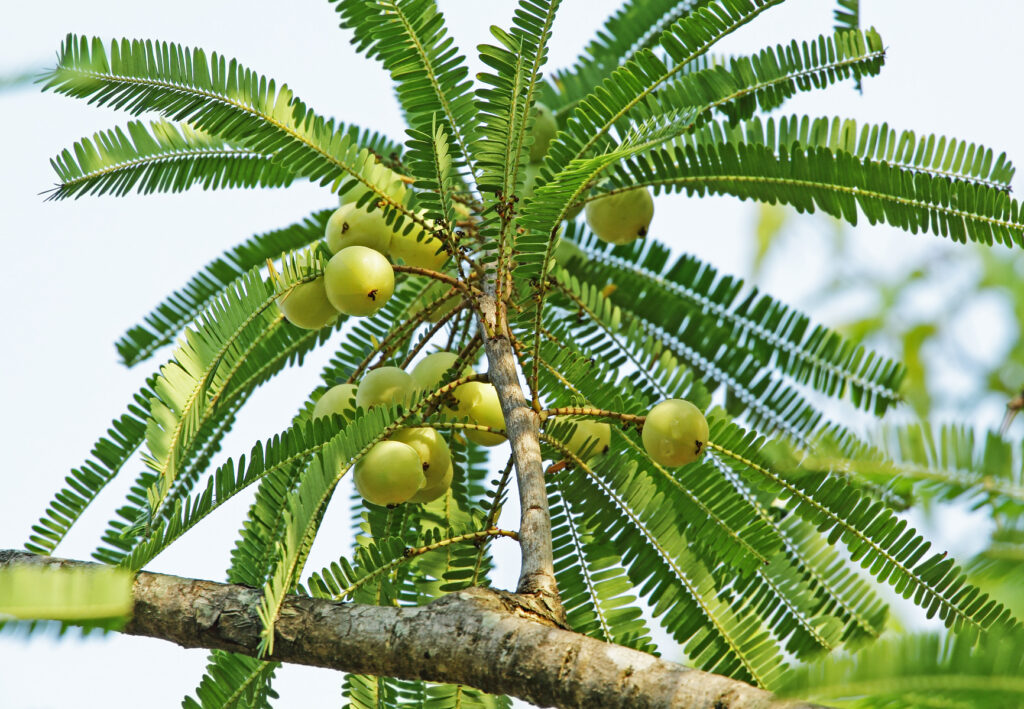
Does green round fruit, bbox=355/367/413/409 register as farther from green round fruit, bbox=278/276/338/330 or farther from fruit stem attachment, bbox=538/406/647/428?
fruit stem attachment, bbox=538/406/647/428

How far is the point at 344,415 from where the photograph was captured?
5.84ft

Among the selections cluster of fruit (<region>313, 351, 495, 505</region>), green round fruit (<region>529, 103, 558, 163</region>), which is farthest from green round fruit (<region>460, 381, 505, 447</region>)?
green round fruit (<region>529, 103, 558, 163</region>)

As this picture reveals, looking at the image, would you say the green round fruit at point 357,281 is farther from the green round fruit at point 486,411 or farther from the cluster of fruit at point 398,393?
the green round fruit at point 486,411

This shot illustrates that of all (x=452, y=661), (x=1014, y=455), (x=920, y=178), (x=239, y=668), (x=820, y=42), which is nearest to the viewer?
(x=1014, y=455)

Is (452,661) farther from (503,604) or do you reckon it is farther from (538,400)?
(538,400)

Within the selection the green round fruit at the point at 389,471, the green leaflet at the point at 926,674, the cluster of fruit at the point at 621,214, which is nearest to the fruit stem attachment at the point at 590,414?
the green round fruit at the point at 389,471

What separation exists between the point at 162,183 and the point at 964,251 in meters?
2.37

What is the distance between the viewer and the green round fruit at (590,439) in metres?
1.83

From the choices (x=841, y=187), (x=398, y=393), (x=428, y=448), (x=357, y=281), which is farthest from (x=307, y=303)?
(x=841, y=187)

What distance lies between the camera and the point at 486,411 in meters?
1.93

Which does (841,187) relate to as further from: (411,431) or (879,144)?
(411,431)

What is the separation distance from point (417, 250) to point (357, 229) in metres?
0.14

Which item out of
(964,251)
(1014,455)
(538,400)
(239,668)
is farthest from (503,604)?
(964,251)

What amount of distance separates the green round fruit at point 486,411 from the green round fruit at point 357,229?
1.23 feet
